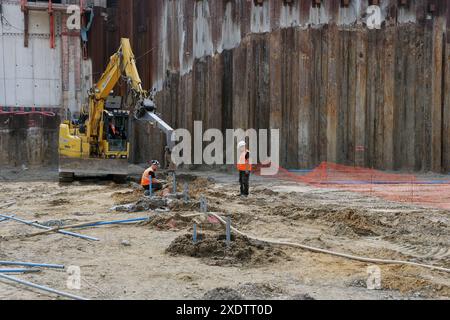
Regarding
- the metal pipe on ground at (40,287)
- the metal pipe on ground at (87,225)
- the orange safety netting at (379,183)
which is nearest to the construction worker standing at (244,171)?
the orange safety netting at (379,183)

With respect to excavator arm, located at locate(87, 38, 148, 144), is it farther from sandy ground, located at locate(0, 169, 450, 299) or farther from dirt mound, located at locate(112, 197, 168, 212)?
dirt mound, located at locate(112, 197, 168, 212)

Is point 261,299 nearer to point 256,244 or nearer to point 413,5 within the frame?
point 256,244

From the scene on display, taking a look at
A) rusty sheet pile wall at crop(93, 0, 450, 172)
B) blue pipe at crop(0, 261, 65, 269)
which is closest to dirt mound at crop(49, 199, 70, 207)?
blue pipe at crop(0, 261, 65, 269)

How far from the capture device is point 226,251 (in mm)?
7438

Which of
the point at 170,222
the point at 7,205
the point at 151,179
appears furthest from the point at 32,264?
the point at 7,205

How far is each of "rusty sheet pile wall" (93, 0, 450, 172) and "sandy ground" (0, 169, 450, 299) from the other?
6.27 metres

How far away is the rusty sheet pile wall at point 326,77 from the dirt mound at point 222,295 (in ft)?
47.4

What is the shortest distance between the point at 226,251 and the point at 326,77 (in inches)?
532

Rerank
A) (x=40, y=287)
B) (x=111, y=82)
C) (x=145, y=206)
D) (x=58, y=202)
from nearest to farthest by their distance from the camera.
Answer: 1. (x=40, y=287)
2. (x=145, y=206)
3. (x=58, y=202)
4. (x=111, y=82)

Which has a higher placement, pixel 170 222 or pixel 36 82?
pixel 36 82

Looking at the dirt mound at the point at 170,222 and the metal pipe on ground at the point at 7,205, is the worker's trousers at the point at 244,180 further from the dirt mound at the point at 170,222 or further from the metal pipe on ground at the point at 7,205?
the metal pipe on ground at the point at 7,205

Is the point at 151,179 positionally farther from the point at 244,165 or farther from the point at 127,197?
the point at 244,165

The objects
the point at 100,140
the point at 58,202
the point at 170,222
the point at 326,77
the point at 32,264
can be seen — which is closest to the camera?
the point at 32,264

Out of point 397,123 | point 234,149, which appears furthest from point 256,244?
point 397,123
